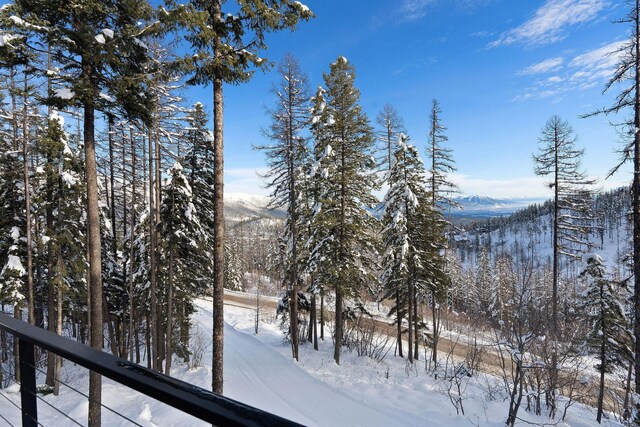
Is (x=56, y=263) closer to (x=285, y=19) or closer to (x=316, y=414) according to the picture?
(x=316, y=414)

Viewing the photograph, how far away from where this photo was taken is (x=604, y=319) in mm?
18031

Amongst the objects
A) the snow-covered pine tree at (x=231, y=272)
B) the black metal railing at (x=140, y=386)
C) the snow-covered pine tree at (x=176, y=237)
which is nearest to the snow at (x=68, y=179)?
the snow-covered pine tree at (x=176, y=237)

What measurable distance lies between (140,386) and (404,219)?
19.0 m

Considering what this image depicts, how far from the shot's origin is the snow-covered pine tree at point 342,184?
16828 millimetres

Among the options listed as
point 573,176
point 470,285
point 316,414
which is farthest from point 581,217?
point 470,285

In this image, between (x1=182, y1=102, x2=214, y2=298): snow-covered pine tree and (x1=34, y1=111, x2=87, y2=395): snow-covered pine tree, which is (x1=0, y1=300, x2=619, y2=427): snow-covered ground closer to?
(x1=34, y1=111, x2=87, y2=395): snow-covered pine tree

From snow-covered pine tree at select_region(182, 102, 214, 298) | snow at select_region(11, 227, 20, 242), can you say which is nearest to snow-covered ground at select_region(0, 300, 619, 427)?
snow-covered pine tree at select_region(182, 102, 214, 298)

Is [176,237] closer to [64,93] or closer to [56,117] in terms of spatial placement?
[56,117]

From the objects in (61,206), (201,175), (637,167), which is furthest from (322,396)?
(61,206)

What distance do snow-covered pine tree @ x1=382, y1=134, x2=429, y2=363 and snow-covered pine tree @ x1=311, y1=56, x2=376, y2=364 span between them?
2.11m

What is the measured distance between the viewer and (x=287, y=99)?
1753 centimetres

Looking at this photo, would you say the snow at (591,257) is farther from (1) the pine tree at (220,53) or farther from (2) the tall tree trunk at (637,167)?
(1) the pine tree at (220,53)

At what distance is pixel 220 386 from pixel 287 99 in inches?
532

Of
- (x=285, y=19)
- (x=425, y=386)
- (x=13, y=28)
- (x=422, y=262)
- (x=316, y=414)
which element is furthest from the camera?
(x=422, y=262)
